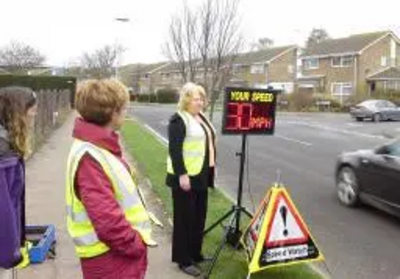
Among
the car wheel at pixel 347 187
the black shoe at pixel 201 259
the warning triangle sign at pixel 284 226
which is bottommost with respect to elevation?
the black shoe at pixel 201 259

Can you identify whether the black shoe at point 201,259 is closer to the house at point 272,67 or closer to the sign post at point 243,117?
the sign post at point 243,117

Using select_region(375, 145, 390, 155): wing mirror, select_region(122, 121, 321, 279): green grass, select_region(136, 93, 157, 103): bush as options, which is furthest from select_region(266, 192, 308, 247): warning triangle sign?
select_region(136, 93, 157, 103): bush

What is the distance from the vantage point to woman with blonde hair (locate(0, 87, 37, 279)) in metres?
3.67

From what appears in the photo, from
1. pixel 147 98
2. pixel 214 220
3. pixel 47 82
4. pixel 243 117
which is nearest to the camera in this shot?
pixel 243 117

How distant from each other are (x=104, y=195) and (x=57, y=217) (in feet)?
19.5

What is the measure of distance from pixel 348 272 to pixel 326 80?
69.1 meters

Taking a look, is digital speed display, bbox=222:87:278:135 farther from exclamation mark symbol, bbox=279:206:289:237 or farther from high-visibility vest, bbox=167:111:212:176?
exclamation mark symbol, bbox=279:206:289:237

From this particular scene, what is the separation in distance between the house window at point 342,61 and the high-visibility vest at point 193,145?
2625 inches

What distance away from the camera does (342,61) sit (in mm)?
72250

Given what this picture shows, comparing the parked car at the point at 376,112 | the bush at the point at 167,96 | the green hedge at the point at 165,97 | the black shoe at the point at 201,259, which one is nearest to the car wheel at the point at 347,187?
the black shoe at the point at 201,259

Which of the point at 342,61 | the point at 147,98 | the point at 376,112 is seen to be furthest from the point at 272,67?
the point at 376,112

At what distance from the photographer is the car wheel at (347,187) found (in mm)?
10344

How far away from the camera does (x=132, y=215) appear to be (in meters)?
3.61

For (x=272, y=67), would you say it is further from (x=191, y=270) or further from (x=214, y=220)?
(x=191, y=270)
